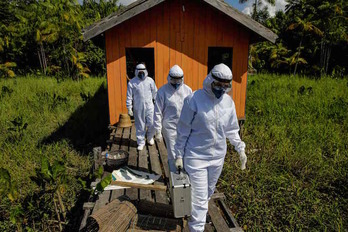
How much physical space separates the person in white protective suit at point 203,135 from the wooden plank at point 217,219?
17.3 inches

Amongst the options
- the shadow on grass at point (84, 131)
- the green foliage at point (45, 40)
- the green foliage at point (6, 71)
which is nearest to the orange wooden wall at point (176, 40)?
the shadow on grass at point (84, 131)

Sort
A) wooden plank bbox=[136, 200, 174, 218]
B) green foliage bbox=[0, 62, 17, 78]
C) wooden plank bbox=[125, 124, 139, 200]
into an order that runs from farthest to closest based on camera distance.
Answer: green foliage bbox=[0, 62, 17, 78] → wooden plank bbox=[125, 124, 139, 200] → wooden plank bbox=[136, 200, 174, 218]

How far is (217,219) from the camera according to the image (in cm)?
336

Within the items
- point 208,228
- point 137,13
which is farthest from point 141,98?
point 208,228

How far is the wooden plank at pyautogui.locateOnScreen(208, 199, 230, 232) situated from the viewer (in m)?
3.19

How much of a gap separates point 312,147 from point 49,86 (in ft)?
39.2

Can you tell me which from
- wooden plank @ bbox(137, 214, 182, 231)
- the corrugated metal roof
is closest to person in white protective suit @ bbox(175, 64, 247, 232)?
wooden plank @ bbox(137, 214, 182, 231)

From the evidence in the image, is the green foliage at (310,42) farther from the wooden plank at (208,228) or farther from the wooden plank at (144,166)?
the wooden plank at (208,228)

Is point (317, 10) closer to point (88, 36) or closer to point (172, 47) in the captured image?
point (172, 47)

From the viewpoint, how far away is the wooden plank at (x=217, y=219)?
3191 mm

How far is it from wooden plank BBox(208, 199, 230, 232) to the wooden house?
4254 mm

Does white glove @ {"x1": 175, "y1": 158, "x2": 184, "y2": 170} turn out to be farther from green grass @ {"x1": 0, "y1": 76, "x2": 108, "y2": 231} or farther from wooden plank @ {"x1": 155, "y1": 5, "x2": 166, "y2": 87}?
wooden plank @ {"x1": 155, "y1": 5, "x2": 166, "y2": 87}

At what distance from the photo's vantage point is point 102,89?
13.7 m

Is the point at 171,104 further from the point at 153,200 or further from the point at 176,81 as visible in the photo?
the point at 153,200
